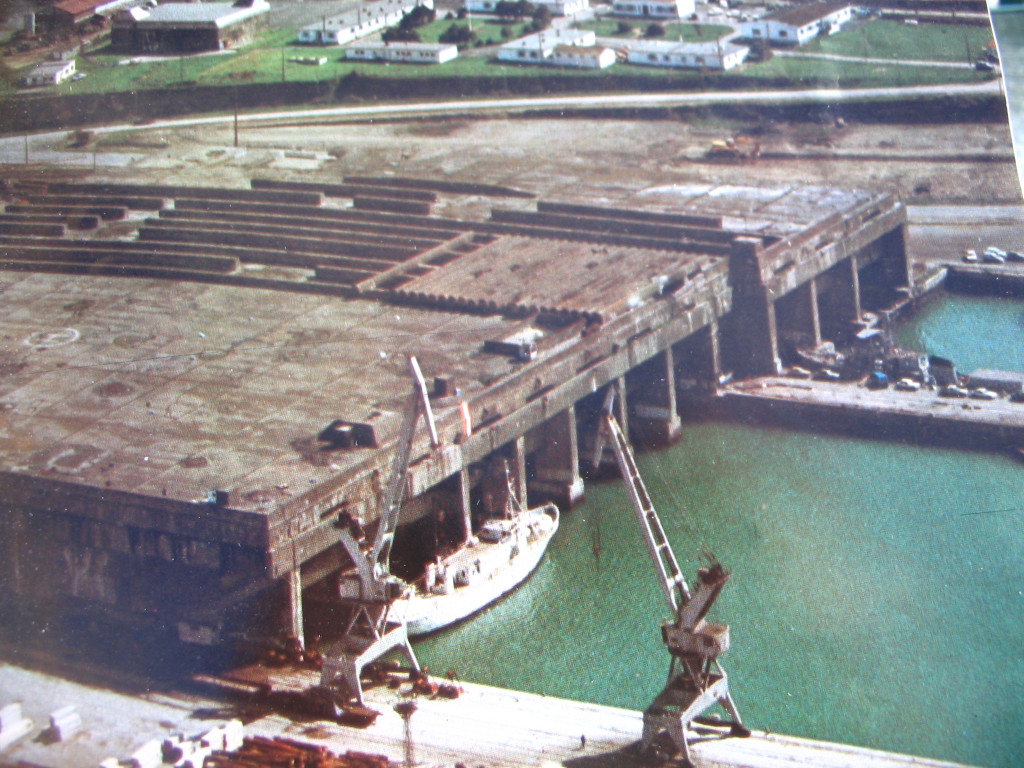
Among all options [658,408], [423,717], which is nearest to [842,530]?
[658,408]

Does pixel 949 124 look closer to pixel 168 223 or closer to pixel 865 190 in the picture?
pixel 865 190

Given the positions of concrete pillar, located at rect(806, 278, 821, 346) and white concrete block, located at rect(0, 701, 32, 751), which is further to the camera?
concrete pillar, located at rect(806, 278, 821, 346)

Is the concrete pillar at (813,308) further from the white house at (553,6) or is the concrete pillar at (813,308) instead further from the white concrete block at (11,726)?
the white concrete block at (11,726)

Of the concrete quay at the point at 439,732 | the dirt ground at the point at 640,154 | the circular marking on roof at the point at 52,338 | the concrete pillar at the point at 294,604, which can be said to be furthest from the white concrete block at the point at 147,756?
the dirt ground at the point at 640,154

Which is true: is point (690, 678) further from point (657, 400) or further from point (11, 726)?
point (657, 400)

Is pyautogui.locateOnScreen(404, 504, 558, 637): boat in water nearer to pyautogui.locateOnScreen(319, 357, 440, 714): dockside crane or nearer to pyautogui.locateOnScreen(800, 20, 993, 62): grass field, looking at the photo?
pyautogui.locateOnScreen(319, 357, 440, 714): dockside crane

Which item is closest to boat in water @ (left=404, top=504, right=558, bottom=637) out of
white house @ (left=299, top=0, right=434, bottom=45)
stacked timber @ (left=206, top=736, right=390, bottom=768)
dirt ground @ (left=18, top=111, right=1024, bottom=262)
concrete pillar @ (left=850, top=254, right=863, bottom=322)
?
stacked timber @ (left=206, top=736, right=390, bottom=768)
